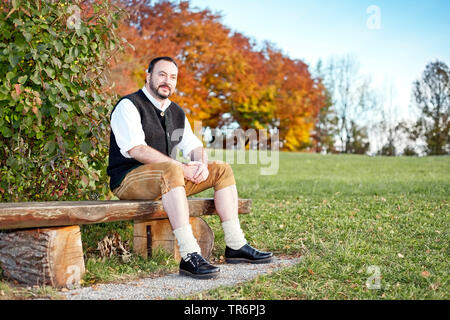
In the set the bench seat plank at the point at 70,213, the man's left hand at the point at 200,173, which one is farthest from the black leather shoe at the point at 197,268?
the man's left hand at the point at 200,173

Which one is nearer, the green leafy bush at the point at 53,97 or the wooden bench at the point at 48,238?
the wooden bench at the point at 48,238

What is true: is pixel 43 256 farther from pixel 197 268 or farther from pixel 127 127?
pixel 127 127

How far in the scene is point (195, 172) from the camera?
3.65m

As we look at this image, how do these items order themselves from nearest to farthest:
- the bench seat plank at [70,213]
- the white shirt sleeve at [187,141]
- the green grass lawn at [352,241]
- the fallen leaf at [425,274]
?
the bench seat plank at [70,213]
the green grass lawn at [352,241]
the fallen leaf at [425,274]
the white shirt sleeve at [187,141]

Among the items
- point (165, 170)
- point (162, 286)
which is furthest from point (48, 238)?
point (165, 170)

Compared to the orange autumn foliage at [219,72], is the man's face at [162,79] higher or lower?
lower

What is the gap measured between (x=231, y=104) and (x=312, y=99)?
492 cm

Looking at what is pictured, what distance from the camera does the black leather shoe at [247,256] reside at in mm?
3730

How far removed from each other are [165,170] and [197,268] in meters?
0.73

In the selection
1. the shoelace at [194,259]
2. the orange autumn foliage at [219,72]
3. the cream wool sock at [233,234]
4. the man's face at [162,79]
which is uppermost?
the orange autumn foliage at [219,72]

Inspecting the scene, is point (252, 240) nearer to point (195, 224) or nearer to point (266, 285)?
point (195, 224)

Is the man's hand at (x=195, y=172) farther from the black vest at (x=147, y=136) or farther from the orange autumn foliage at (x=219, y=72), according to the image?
the orange autumn foliage at (x=219, y=72)
